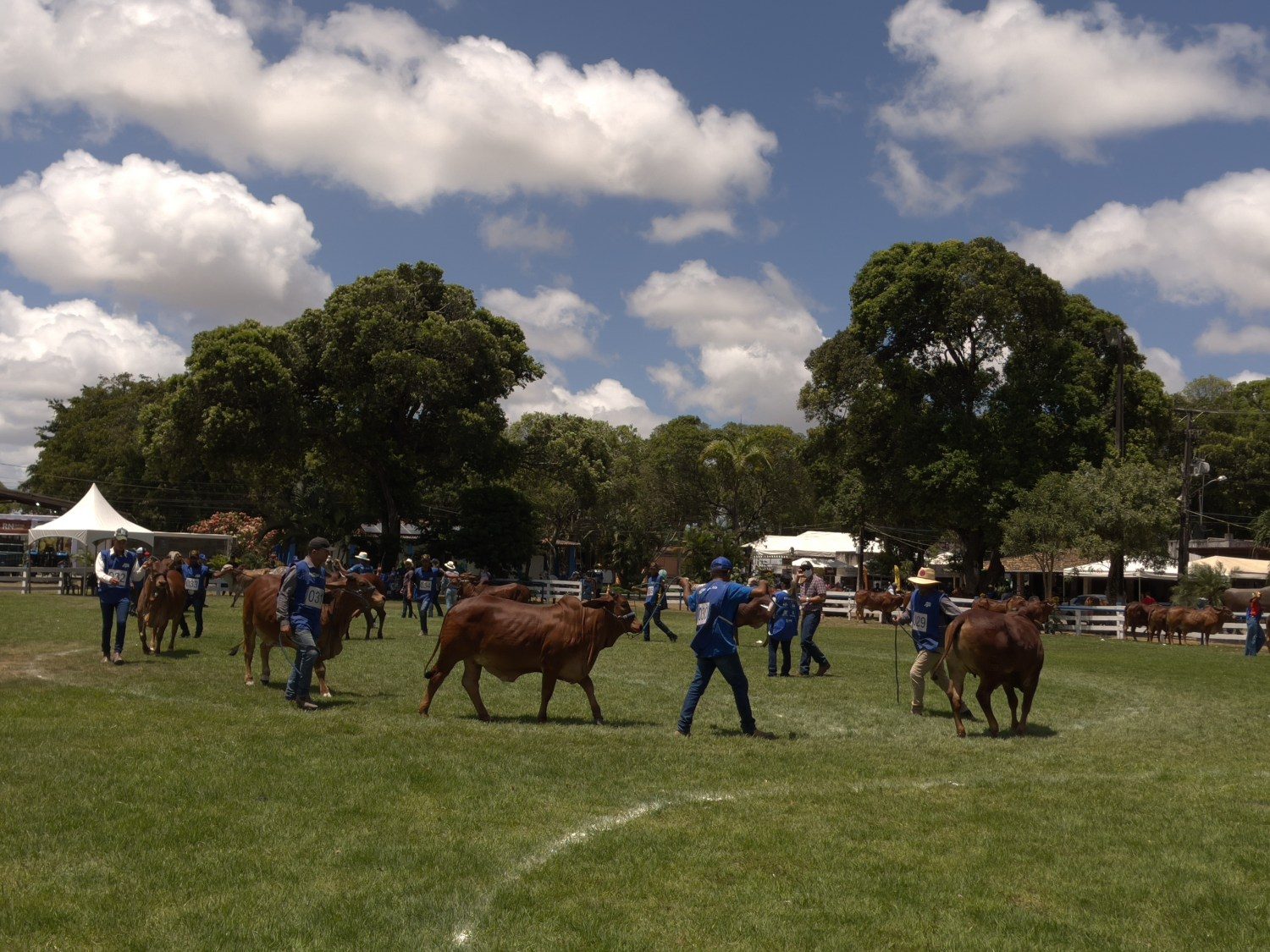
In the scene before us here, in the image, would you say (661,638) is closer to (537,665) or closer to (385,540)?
(537,665)

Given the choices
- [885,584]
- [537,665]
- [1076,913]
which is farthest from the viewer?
[885,584]

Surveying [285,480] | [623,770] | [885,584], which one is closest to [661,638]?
[623,770]

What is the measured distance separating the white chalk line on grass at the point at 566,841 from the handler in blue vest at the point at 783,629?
386 inches

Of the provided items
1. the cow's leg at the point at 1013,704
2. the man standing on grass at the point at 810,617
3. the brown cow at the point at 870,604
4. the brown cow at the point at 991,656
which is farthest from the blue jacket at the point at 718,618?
the brown cow at the point at 870,604

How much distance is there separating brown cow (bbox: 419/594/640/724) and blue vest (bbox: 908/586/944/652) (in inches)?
138

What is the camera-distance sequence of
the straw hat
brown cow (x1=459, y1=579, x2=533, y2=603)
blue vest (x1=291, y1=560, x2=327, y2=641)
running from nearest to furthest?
blue vest (x1=291, y1=560, x2=327, y2=641)
the straw hat
brown cow (x1=459, y1=579, x2=533, y2=603)

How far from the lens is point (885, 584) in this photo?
178ft

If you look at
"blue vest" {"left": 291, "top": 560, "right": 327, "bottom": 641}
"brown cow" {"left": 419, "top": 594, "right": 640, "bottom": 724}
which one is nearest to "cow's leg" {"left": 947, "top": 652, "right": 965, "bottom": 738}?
"brown cow" {"left": 419, "top": 594, "right": 640, "bottom": 724}

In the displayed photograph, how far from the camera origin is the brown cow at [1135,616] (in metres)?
35.8

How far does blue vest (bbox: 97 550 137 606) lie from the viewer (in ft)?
51.8

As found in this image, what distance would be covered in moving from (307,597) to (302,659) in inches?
27.2

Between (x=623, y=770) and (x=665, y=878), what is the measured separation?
3.04 meters

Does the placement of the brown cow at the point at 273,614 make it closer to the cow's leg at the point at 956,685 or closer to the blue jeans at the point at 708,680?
the blue jeans at the point at 708,680

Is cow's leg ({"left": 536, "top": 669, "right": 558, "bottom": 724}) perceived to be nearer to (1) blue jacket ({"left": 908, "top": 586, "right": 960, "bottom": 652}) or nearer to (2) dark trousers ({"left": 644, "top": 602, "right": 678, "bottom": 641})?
(1) blue jacket ({"left": 908, "top": 586, "right": 960, "bottom": 652})
